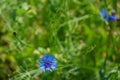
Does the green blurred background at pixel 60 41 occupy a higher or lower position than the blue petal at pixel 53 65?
higher

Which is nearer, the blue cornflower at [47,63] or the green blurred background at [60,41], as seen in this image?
the blue cornflower at [47,63]

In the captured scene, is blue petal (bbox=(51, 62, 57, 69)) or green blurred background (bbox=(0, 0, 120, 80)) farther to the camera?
green blurred background (bbox=(0, 0, 120, 80))

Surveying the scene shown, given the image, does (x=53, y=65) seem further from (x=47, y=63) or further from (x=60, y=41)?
(x=60, y=41)

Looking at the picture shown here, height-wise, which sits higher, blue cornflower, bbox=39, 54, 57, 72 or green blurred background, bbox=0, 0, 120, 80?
green blurred background, bbox=0, 0, 120, 80

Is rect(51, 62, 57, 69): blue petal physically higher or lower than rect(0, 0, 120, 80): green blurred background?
lower

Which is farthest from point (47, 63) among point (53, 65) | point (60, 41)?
point (60, 41)

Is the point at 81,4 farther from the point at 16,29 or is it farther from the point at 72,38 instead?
the point at 16,29

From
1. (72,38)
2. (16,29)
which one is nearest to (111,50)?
(72,38)

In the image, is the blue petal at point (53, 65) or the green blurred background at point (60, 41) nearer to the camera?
the blue petal at point (53, 65)
